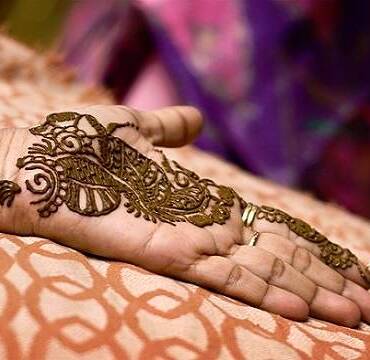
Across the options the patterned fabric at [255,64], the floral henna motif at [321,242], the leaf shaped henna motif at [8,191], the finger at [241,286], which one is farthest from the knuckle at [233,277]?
the patterned fabric at [255,64]

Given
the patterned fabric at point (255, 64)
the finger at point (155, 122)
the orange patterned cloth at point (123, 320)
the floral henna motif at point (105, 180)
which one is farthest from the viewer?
the patterned fabric at point (255, 64)

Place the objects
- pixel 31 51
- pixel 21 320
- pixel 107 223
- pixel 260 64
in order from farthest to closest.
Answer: pixel 260 64
pixel 31 51
pixel 107 223
pixel 21 320

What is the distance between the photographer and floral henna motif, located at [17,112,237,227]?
0.72m

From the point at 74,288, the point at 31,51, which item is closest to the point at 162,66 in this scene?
the point at 31,51

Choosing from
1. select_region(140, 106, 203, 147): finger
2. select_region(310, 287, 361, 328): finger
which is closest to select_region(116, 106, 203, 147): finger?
select_region(140, 106, 203, 147): finger

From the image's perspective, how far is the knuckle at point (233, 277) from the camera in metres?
0.72

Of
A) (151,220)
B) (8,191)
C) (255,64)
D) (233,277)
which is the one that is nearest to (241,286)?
(233,277)

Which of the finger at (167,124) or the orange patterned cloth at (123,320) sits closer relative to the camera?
the orange patterned cloth at (123,320)

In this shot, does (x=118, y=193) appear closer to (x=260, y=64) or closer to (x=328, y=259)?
(x=328, y=259)

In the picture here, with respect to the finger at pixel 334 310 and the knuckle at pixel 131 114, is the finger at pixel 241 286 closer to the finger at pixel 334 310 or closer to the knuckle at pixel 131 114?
the finger at pixel 334 310

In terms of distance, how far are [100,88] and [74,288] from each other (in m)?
Answer: 0.82

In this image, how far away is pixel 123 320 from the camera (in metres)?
0.64

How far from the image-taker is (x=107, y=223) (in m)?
0.72

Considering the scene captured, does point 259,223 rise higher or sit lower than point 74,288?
higher
